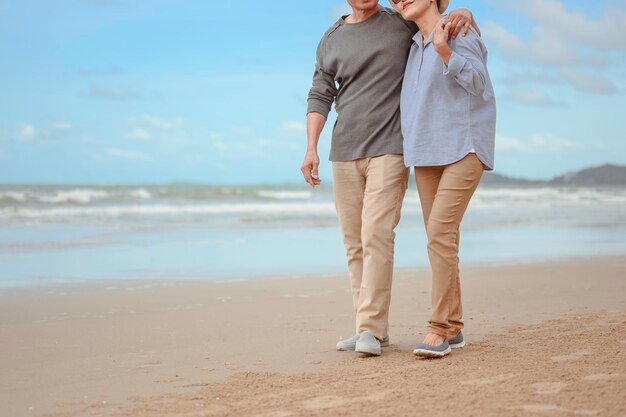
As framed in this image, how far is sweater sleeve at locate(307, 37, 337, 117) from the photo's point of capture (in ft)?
14.8

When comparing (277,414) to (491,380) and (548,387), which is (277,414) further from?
(548,387)

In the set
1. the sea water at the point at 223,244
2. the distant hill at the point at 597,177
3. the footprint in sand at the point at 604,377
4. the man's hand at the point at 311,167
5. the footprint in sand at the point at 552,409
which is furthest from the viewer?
the distant hill at the point at 597,177

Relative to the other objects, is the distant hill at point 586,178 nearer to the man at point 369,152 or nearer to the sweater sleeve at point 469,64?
the man at point 369,152

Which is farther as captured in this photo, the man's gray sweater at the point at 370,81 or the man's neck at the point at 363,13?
the man's neck at the point at 363,13

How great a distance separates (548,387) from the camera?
125 inches

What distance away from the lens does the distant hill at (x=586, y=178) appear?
2203 inches

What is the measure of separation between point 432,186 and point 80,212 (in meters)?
18.9

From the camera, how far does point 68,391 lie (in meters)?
3.59

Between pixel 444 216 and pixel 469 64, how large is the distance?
2.45 ft

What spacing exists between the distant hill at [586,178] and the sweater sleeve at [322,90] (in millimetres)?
52234

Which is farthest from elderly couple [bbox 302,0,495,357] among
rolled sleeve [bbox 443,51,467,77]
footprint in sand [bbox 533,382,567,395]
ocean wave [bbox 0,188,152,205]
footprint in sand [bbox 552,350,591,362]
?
ocean wave [bbox 0,188,152,205]

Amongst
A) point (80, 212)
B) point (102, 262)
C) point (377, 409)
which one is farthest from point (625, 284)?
point (80, 212)

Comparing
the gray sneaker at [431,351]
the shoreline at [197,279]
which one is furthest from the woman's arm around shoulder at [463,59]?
the shoreline at [197,279]

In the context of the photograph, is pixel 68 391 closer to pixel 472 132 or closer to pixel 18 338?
pixel 18 338
